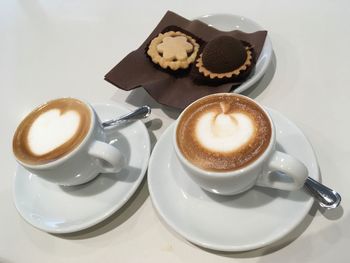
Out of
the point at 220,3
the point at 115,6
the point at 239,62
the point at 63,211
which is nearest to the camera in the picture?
the point at 63,211

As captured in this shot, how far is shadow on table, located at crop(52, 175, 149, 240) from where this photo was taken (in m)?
0.78

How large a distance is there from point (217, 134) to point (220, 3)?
773mm

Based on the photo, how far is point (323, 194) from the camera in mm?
676

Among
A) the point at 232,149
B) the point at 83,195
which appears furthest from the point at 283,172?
the point at 83,195

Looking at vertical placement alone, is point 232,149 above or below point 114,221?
above

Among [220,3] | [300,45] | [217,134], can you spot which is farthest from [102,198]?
[220,3]

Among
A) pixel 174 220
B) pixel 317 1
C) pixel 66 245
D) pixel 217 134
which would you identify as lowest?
pixel 66 245

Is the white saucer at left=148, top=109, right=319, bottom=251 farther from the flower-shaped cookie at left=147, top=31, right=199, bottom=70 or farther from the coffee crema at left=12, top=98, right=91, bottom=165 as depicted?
the flower-shaped cookie at left=147, top=31, right=199, bottom=70

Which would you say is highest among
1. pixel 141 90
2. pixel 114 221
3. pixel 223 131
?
pixel 223 131

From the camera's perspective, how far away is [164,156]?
2.69 ft

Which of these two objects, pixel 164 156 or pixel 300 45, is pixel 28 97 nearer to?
pixel 164 156

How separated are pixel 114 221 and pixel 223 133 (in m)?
0.31

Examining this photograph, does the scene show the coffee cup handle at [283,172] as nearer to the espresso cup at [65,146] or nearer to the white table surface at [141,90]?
the white table surface at [141,90]

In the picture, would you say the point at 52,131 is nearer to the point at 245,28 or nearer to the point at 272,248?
the point at 272,248
